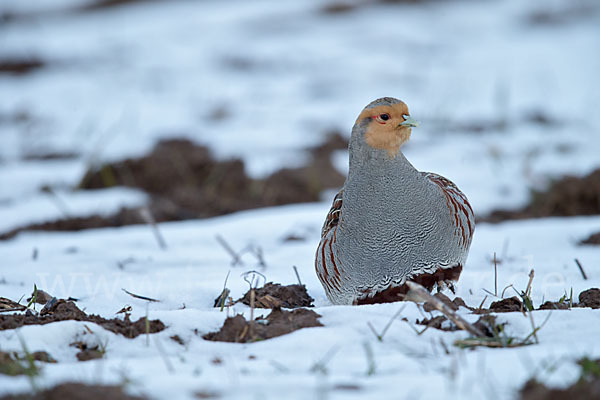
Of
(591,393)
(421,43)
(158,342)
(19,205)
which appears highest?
(421,43)

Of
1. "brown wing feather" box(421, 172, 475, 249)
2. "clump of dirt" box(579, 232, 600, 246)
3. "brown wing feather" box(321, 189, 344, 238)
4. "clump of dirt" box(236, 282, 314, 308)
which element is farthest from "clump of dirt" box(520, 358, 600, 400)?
"clump of dirt" box(579, 232, 600, 246)

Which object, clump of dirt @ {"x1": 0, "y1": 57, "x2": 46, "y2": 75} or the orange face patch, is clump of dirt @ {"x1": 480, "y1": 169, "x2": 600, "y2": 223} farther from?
clump of dirt @ {"x1": 0, "y1": 57, "x2": 46, "y2": 75}

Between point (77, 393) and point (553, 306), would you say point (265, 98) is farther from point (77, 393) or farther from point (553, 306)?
point (77, 393)

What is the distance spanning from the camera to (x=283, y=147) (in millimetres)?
7023

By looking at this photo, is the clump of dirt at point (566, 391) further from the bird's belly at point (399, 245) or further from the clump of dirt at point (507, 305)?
the bird's belly at point (399, 245)

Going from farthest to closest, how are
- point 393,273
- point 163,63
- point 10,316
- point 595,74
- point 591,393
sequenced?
A: point 163,63
point 595,74
point 393,273
point 10,316
point 591,393

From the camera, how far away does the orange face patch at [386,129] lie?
9.07 ft

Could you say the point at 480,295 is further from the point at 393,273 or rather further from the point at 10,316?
the point at 10,316

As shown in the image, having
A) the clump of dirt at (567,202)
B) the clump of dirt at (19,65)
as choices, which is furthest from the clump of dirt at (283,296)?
the clump of dirt at (19,65)

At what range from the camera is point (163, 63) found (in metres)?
10.7

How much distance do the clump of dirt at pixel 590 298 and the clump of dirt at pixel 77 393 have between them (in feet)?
5.82

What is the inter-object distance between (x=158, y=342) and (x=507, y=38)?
407 inches

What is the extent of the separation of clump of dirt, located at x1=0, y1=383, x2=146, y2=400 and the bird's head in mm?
1482

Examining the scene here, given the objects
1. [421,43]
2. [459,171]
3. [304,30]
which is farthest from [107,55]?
[459,171]
